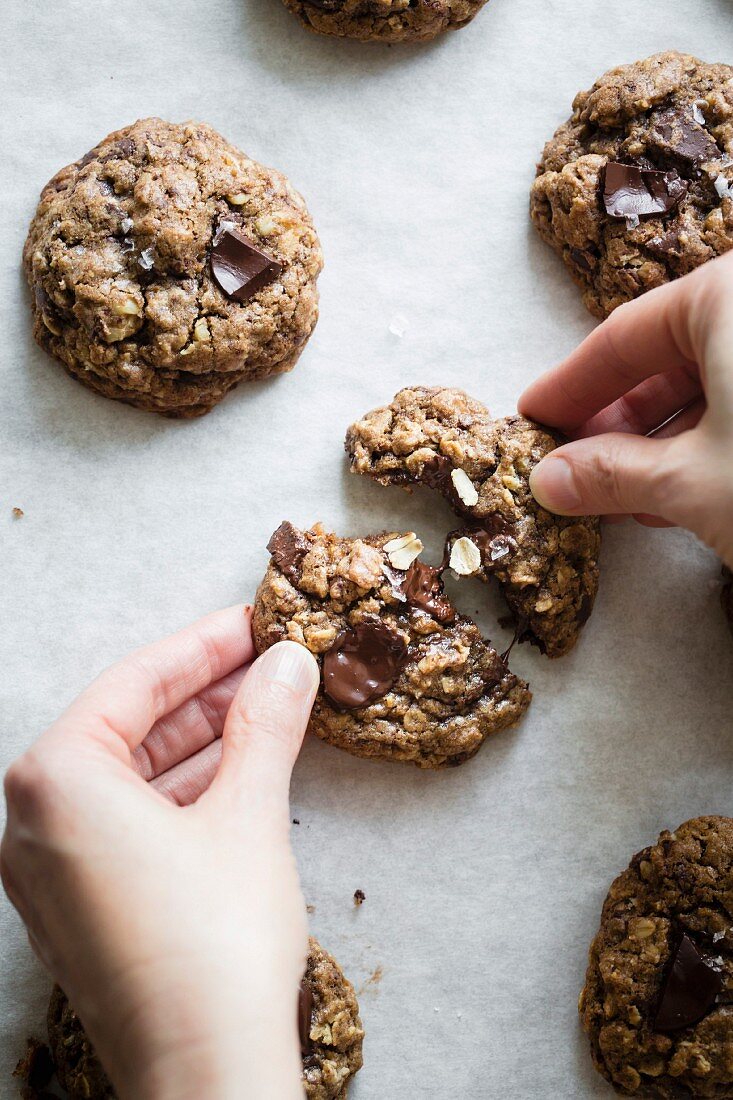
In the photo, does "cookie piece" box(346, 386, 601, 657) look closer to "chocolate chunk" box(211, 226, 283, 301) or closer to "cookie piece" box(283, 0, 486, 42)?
"chocolate chunk" box(211, 226, 283, 301)

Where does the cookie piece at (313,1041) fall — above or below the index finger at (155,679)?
below

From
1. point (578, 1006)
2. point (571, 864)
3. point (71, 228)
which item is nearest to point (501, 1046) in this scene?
point (578, 1006)

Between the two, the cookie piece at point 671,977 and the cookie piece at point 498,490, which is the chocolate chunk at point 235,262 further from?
the cookie piece at point 671,977

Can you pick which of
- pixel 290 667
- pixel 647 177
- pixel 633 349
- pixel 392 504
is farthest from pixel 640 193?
pixel 290 667

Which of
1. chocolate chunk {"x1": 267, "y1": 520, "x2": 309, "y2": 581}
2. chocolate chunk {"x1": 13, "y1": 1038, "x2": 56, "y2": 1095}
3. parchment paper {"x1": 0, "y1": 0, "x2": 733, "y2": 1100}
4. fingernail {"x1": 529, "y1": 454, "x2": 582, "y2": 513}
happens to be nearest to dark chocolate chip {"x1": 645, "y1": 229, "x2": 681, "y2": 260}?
parchment paper {"x1": 0, "y1": 0, "x2": 733, "y2": 1100}

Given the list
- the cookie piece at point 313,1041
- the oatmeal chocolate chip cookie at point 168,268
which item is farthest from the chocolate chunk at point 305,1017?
the oatmeal chocolate chip cookie at point 168,268
